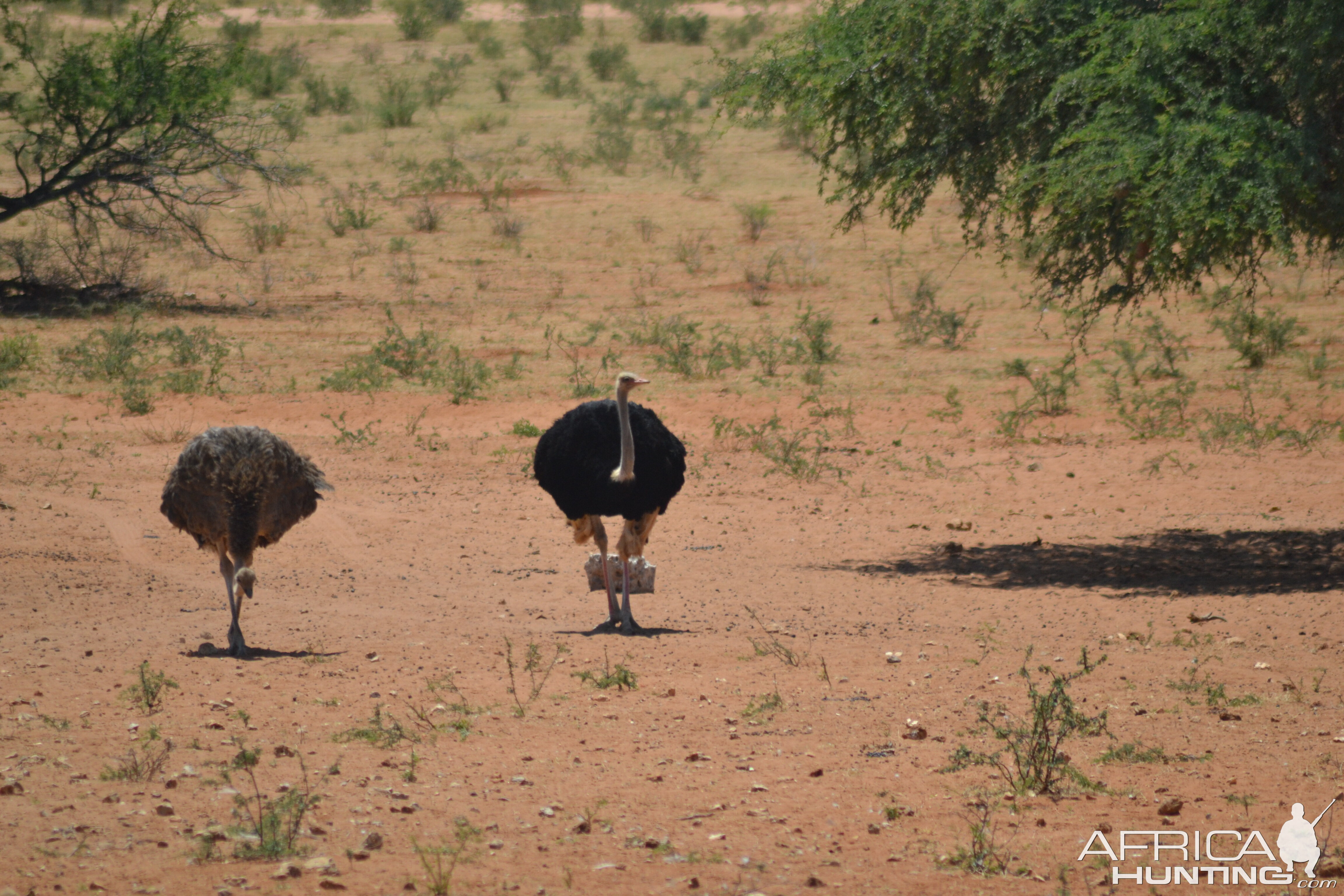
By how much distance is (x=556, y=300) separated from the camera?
20359 millimetres

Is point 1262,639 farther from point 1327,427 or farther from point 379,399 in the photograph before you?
point 379,399

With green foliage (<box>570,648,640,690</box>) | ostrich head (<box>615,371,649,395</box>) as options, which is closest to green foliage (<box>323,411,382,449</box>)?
ostrich head (<box>615,371,649,395</box>)

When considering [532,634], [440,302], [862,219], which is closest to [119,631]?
[532,634]

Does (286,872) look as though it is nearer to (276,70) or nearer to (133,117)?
(133,117)

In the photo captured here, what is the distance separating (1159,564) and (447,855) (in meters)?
7.13

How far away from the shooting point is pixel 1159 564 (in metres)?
10.1

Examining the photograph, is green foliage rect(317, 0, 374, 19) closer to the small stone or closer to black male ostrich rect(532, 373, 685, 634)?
black male ostrich rect(532, 373, 685, 634)

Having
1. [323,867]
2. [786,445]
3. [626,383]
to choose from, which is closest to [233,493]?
[626,383]

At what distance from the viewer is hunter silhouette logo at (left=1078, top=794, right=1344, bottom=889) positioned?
4.52 m

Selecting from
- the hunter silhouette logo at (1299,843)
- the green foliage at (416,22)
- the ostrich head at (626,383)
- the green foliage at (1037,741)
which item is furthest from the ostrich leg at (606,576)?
the green foliage at (416,22)

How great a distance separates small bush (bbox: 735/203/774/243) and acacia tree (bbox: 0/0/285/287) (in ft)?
26.2

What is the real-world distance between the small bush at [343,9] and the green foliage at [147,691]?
50002 millimetres

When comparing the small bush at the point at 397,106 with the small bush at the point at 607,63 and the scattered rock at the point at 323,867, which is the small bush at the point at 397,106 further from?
the scattered rock at the point at 323,867

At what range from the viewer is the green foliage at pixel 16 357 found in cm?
1567
